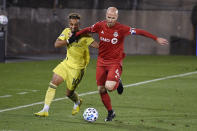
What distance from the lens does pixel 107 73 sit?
38.1 feet

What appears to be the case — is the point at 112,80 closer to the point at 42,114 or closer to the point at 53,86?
the point at 53,86

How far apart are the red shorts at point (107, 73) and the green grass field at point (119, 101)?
74cm

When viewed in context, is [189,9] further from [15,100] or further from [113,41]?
[113,41]

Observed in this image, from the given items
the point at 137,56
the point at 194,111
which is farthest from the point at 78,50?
the point at 137,56

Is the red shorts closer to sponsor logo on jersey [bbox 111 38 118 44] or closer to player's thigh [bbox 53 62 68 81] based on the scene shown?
sponsor logo on jersey [bbox 111 38 118 44]

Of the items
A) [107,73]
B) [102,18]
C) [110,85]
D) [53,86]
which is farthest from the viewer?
[102,18]

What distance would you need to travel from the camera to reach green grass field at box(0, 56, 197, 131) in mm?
10820

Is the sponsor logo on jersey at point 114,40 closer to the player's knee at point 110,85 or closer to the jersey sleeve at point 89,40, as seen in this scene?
the jersey sleeve at point 89,40

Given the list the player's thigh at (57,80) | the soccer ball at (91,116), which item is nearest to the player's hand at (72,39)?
the player's thigh at (57,80)

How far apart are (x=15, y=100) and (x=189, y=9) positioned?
17827mm

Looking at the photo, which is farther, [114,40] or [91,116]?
[114,40]

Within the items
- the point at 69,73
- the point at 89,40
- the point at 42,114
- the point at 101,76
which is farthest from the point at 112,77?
the point at 42,114

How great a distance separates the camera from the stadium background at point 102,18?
1209 inches

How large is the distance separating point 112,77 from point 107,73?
34 centimetres
